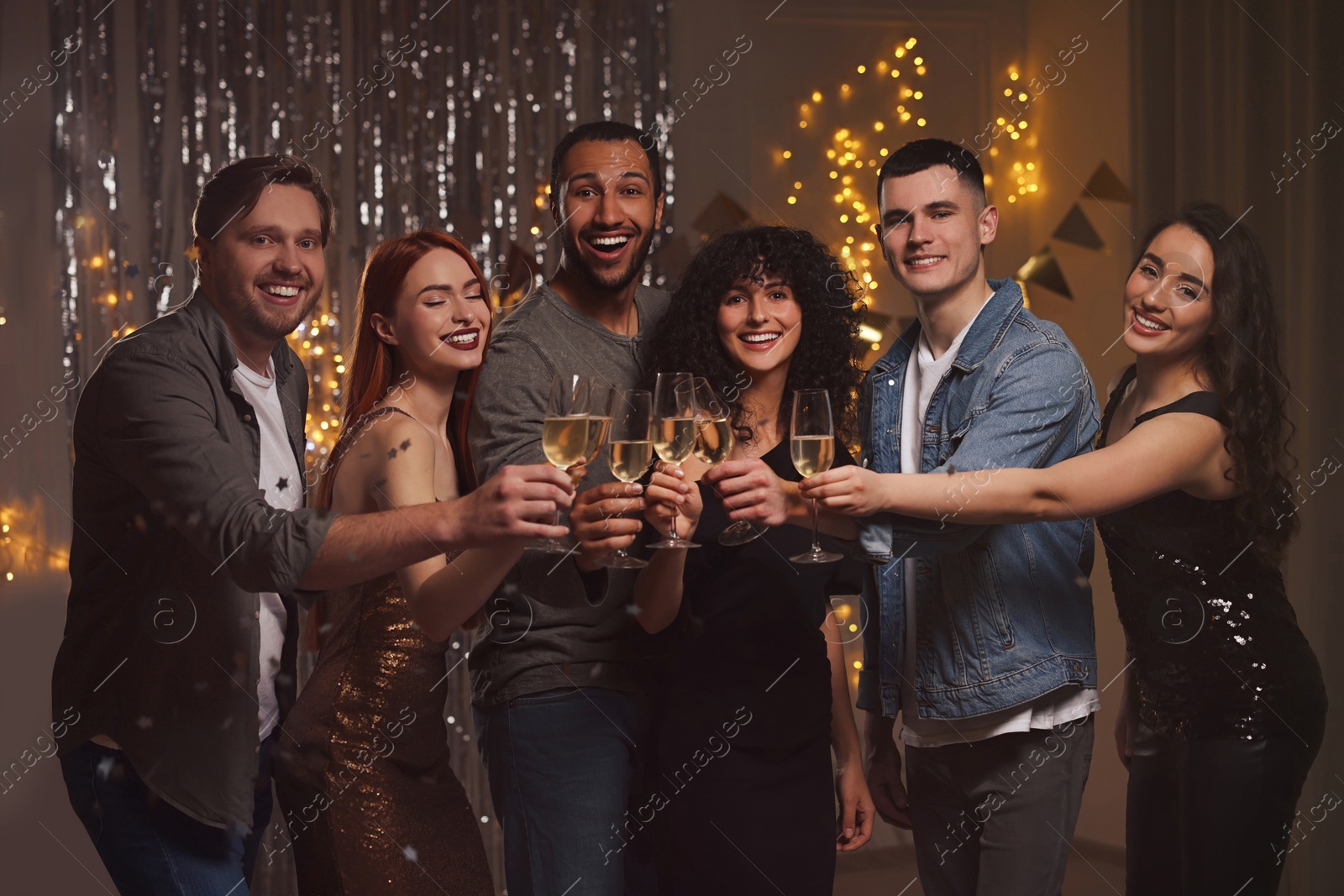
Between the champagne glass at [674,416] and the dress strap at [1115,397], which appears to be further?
the dress strap at [1115,397]

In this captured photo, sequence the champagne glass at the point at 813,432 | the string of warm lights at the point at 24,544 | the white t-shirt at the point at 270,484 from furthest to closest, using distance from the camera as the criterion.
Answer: the string of warm lights at the point at 24,544 < the white t-shirt at the point at 270,484 < the champagne glass at the point at 813,432

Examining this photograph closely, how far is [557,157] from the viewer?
2.15 metres

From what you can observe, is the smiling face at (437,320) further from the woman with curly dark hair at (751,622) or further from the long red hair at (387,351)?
the woman with curly dark hair at (751,622)

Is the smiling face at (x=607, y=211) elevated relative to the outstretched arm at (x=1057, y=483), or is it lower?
elevated

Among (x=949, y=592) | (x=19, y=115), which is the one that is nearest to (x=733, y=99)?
(x=19, y=115)

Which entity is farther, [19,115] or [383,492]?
[19,115]

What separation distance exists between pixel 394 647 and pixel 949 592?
3.15 ft

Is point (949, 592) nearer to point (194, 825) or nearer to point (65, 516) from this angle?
point (194, 825)

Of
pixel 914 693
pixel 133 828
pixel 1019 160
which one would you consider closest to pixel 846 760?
pixel 914 693

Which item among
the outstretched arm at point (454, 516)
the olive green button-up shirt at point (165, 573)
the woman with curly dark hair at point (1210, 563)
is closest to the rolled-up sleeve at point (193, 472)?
the olive green button-up shirt at point (165, 573)

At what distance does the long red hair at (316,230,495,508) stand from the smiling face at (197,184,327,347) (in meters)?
0.11

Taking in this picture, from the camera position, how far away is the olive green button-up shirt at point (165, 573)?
1676mm

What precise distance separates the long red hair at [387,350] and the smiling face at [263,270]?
0.35 feet

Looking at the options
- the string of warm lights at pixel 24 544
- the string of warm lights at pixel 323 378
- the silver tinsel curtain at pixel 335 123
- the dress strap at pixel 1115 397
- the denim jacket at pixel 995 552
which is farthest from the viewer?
the string of warm lights at pixel 323 378
